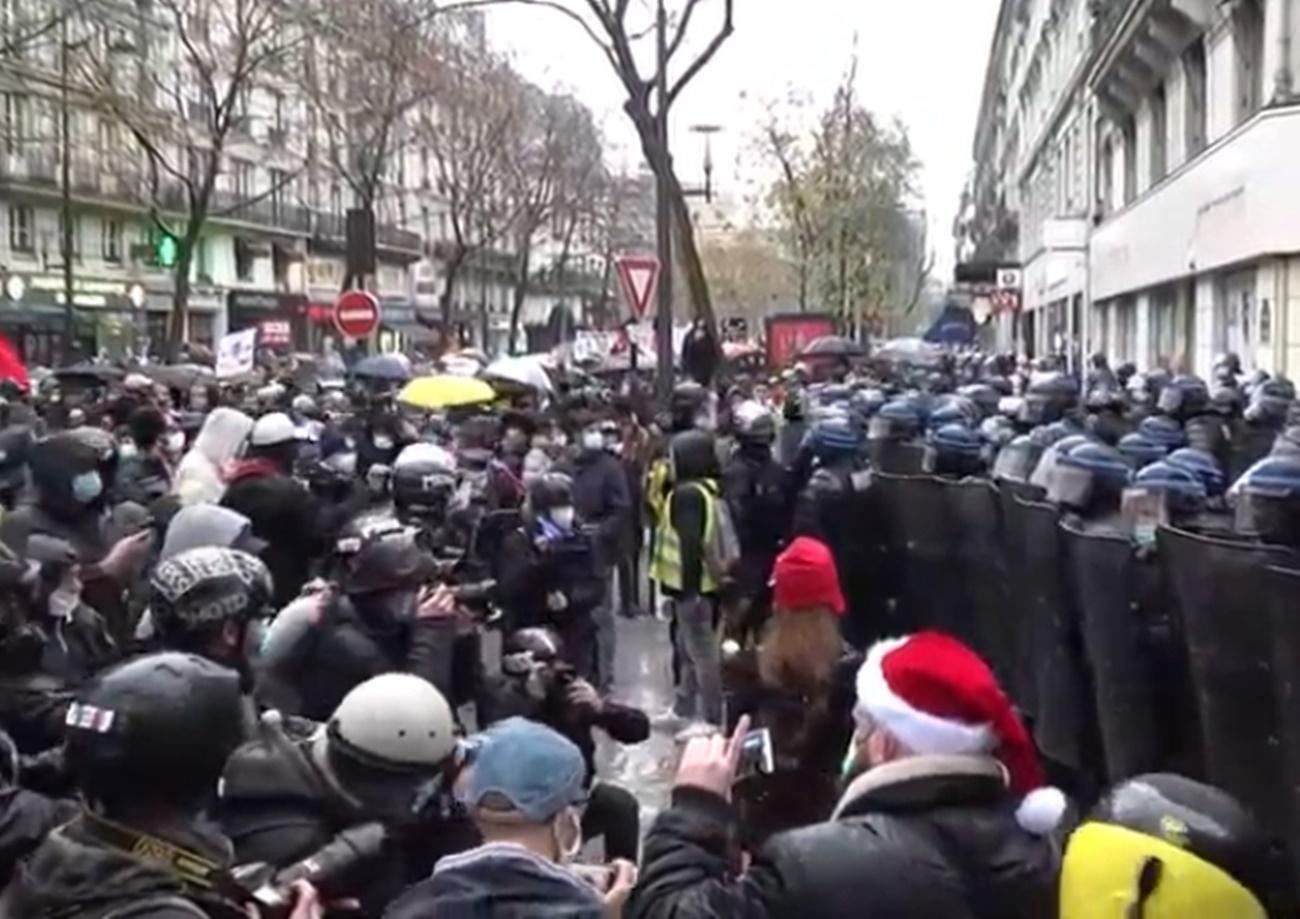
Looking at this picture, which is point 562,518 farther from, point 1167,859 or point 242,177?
point 242,177

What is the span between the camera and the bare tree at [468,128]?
5019cm

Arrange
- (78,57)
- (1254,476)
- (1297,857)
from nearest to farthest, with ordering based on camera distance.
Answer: (1297,857)
(1254,476)
(78,57)

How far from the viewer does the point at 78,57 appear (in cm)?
3903

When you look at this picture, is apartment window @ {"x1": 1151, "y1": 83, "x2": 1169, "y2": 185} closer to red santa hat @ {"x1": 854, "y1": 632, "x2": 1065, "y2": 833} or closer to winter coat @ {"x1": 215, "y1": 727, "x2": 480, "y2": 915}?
winter coat @ {"x1": 215, "y1": 727, "x2": 480, "y2": 915}

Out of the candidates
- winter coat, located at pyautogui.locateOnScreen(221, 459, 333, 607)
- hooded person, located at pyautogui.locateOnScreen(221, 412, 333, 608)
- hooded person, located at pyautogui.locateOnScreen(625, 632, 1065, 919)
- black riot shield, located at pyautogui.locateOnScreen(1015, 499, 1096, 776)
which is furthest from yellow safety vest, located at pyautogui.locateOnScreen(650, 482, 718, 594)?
hooded person, located at pyautogui.locateOnScreen(625, 632, 1065, 919)

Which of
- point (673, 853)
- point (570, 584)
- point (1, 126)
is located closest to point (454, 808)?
point (673, 853)

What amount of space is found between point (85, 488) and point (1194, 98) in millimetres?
26203

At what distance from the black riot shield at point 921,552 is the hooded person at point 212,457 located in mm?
3226

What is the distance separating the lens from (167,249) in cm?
3941

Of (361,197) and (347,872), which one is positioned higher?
(361,197)

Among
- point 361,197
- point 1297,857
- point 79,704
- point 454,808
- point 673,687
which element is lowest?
point 673,687

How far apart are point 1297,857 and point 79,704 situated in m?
3.58

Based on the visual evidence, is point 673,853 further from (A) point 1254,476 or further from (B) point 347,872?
(A) point 1254,476

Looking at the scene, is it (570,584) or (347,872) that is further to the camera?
(570,584)
